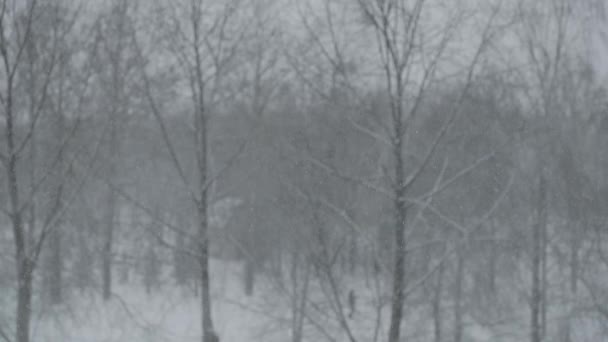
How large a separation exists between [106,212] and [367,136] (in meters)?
7.01

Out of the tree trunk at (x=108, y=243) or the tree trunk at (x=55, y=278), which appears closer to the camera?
the tree trunk at (x=55, y=278)

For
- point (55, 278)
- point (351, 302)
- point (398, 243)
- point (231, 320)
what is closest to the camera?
point (398, 243)

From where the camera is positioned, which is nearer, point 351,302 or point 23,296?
point 351,302

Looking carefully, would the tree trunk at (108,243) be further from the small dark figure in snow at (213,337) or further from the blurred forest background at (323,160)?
the small dark figure in snow at (213,337)

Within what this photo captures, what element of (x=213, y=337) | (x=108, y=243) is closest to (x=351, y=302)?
(x=213, y=337)

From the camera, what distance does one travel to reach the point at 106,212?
12656 mm

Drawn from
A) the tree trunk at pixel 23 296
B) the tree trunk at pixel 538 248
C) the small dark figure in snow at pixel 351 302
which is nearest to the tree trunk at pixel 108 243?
the tree trunk at pixel 23 296

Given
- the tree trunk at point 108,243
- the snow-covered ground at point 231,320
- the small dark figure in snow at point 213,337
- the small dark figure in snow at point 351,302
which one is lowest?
the small dark figure in snow at point 213,337

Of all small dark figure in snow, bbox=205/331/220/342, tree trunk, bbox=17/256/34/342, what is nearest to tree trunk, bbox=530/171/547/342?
small dark figure in snow, bbox=205/331/220/342

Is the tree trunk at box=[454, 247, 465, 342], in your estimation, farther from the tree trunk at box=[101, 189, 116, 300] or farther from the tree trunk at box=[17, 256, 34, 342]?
the tree trunk at box=[101, 189, 116, 300]

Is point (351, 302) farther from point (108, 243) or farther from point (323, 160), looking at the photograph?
point (108, 243)

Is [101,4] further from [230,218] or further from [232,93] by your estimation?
[230,218]

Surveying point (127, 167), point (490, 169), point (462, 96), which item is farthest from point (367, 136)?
point (127, 167)

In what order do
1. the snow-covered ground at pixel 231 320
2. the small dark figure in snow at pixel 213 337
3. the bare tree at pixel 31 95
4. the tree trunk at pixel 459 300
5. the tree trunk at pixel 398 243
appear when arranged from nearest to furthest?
the tree trunk at pixel 398 243 < the bare tree at pixel 31 95 < the snow-covered ground at pixel 231 320 < the tree trunk at pixel 459 300 < the small dark figure in snow at pixel 213 337
